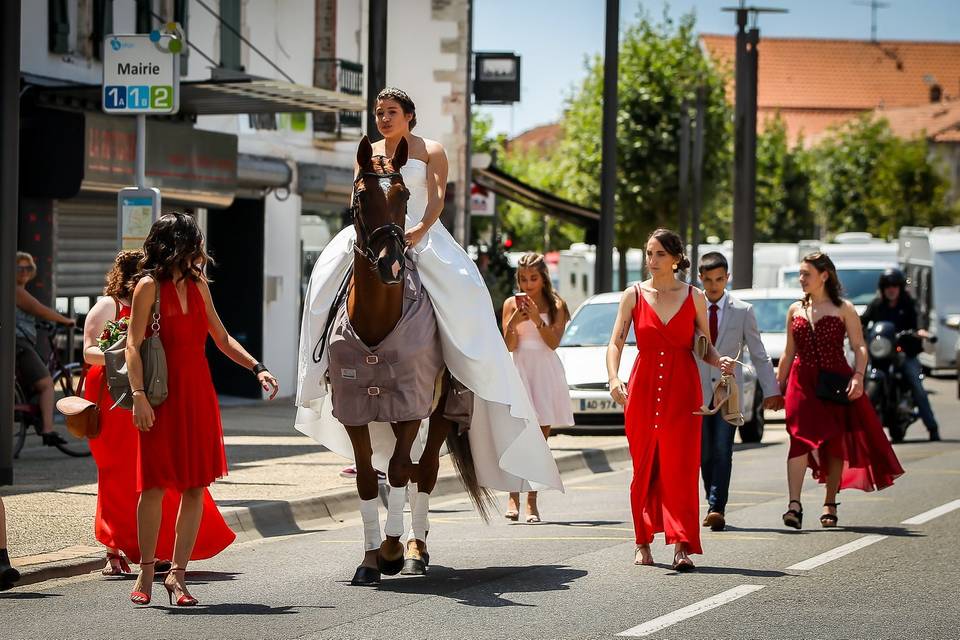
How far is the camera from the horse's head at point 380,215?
8602 millimetres

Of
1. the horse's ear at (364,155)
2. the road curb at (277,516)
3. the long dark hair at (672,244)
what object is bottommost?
the road curb at (277,516)

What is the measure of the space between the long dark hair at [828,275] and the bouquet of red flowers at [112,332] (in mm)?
5004

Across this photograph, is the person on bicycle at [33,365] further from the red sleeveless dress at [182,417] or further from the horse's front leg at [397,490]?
the red sleeveless dress at [182,417]

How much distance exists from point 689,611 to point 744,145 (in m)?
26.0

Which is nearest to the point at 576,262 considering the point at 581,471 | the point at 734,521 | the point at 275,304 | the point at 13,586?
the point at 275,304

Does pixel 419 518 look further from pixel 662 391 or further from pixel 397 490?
pixel 662 391

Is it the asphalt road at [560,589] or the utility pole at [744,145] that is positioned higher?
the utility pole at [744,145]

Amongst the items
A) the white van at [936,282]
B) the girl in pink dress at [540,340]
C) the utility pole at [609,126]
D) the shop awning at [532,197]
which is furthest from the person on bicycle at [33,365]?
the white van at [936,282]

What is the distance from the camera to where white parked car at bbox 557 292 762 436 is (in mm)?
19203

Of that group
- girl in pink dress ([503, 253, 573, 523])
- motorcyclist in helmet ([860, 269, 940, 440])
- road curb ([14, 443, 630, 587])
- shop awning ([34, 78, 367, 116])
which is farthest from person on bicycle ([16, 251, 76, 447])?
motorcyclist in helmet ([860, 269, 940, 440])

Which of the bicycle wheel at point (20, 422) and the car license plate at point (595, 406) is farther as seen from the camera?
the car license plate at point (595, 406)

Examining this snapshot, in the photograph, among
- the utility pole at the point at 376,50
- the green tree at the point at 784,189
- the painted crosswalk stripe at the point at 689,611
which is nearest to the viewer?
the painted crosswalk stripe at the point at 689,611

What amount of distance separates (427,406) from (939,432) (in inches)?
532

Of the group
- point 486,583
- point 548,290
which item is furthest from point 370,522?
point 548,290
